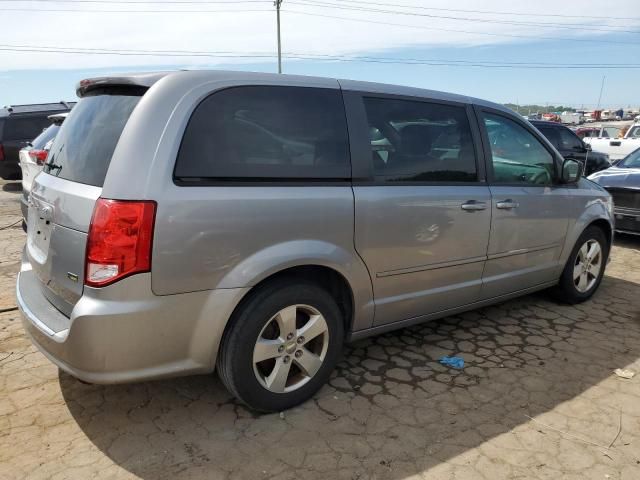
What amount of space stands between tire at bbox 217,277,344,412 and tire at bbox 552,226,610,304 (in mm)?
2585

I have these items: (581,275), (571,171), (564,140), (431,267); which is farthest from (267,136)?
(564,140)

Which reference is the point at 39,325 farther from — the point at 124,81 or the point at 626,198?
the point at 626,198

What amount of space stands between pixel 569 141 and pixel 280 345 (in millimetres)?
11152

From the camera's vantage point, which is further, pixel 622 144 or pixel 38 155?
pixel 622 144

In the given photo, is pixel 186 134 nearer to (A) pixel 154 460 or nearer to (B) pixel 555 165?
(A) pixel 154 460

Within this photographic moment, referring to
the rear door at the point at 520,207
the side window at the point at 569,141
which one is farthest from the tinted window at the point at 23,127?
the side window at the point at 569,141

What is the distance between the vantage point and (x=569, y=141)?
11.8 m

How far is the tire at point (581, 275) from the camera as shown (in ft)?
14.9

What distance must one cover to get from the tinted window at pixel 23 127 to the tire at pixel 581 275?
11806mm

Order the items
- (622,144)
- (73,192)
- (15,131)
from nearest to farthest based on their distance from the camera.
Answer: (73,192) → (15,131) → (622,144)

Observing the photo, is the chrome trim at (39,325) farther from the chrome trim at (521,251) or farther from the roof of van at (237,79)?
the chrome trim at (521,251)

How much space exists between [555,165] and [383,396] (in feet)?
8.14

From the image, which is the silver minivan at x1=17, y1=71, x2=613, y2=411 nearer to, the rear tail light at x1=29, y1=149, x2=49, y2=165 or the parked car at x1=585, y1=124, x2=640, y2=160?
the rear tail light at x1=29, y1=149, x2=49, y2=165

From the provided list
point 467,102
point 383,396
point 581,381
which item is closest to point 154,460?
point 383,396
